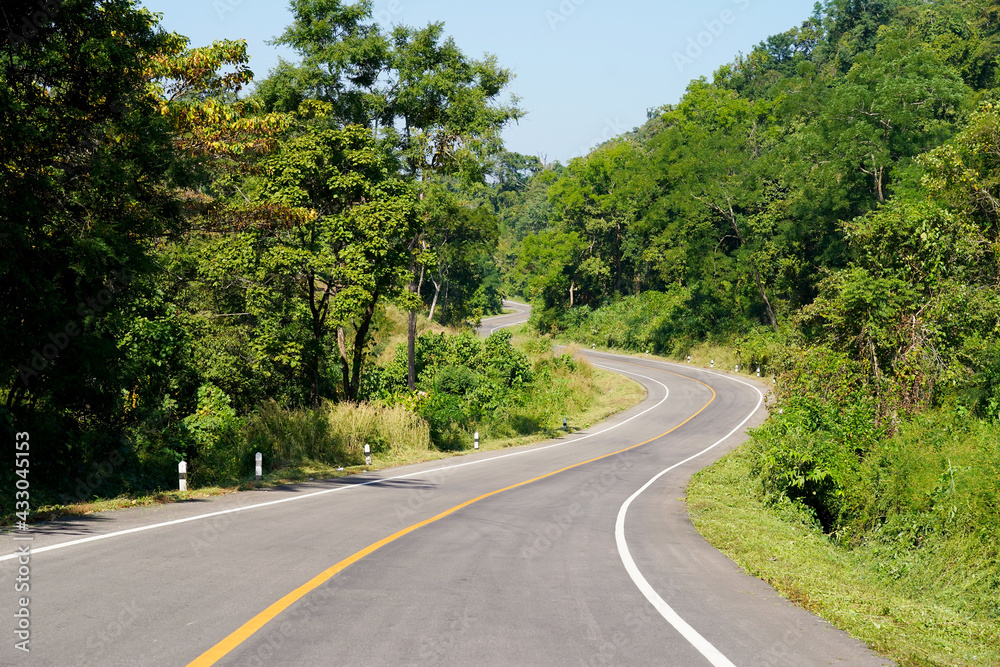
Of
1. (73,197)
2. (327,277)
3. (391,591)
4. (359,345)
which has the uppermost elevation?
(73,197)

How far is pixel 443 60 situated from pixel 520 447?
15625 millimetres

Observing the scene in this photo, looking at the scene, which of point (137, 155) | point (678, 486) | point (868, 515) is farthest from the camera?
point (678, 486)

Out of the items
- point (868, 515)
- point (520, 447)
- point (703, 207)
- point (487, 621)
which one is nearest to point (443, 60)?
point (520, 447)

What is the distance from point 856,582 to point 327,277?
16.6 meters

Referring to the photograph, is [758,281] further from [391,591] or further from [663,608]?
[391,591]

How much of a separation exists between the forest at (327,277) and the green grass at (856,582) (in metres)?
0.44

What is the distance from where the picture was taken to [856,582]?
912cm

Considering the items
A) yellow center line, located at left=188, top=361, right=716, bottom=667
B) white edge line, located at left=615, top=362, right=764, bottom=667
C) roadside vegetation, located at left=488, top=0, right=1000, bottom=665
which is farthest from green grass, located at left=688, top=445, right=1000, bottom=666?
yellow center line, located at left=188, top=361, right=716, bottom=667

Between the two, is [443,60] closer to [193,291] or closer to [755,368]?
[193,291]

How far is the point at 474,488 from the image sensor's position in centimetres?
1677

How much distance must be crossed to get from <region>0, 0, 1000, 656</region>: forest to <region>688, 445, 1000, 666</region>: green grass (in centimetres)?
44

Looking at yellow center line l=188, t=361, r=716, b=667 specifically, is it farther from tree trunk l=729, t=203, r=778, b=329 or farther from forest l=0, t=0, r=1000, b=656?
tree trunk l=729, t=203, r=778, b=329

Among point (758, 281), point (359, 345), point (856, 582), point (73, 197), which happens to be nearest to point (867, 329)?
point (856, 582)

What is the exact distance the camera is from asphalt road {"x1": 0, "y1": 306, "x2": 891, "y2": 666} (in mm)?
5230
